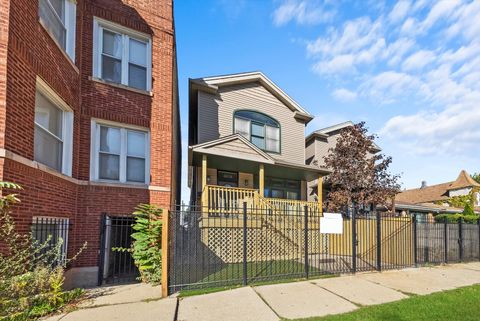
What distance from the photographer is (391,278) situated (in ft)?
27.2

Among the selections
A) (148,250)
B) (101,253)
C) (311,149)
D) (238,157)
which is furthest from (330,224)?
(311,149)

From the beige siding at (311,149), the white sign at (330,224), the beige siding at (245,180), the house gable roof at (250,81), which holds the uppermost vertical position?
the house gable roof at (250,81)

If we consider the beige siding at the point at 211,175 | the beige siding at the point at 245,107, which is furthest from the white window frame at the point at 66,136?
the beige siding at the point at 211,175

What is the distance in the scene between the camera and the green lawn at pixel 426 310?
5203 millimetres

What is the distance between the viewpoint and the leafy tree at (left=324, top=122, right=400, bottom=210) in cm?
1656

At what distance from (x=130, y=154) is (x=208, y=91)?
644 centimetres

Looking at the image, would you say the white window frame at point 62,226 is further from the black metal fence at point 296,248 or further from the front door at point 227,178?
the front door at point 227,178

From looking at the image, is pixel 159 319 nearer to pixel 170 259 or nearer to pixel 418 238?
pixel 170 259

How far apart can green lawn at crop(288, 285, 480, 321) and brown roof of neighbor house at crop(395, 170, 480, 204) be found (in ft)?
113

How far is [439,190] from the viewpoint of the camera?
132ft

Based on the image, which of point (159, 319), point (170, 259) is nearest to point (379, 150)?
point (170, 259)

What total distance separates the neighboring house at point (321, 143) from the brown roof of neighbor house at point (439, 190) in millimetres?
23172

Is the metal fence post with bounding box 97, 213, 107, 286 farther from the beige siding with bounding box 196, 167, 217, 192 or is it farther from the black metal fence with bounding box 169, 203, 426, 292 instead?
the beige siding with bounding box 196, 167, 217, 192

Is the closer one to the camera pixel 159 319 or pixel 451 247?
pixel 159 319
